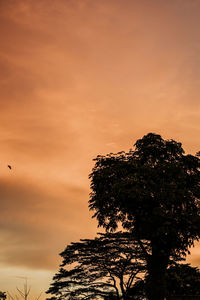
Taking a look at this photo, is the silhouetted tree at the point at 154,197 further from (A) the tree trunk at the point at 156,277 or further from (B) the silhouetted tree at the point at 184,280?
(B) the silhouetted tree at the point at 184,280

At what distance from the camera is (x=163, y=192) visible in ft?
101

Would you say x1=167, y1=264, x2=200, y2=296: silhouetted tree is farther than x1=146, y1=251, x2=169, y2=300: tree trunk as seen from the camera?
Yes

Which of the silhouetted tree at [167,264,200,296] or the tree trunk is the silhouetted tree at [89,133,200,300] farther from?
the silhouetted tree at [167,264,200,296]

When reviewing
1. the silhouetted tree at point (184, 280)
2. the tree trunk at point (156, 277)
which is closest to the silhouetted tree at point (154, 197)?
the tree trunk at point (156, 277)

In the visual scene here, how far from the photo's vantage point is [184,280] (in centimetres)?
3759

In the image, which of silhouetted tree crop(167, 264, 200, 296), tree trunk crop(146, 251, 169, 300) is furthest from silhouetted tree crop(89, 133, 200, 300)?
silhouetted tree crop(167, 264, 200, 296)

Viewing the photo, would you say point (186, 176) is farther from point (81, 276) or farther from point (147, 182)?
point (81, 276)

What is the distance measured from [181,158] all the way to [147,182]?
5904 mm

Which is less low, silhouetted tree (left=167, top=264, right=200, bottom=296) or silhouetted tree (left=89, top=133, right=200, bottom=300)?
silhouetted tree (left=89, top=133, right=200, bottom=300)

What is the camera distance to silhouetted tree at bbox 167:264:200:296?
36656 millimetres

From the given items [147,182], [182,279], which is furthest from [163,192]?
[182,279]

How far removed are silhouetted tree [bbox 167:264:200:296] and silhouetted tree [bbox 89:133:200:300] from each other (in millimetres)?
3847

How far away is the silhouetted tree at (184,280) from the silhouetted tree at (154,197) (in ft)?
12.6

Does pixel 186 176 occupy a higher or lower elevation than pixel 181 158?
lower
